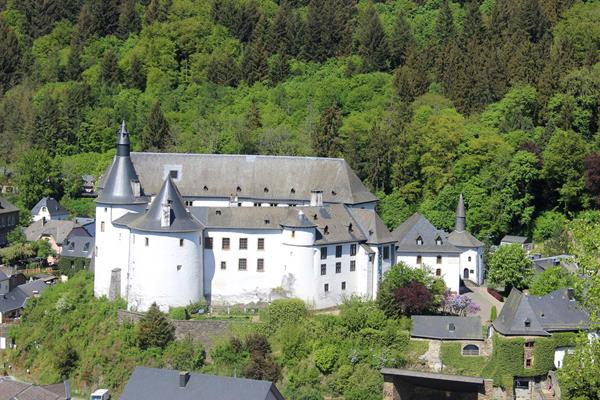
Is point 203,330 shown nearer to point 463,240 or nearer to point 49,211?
point 463,240

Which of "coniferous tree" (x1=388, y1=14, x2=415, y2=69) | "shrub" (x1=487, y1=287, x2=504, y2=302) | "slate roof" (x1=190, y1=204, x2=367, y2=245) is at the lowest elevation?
"shrub" (x1=487, y1=287, x2=504, y2=302)

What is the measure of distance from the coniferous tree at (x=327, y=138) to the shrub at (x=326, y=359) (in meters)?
26.7

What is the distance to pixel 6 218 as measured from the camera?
245ft

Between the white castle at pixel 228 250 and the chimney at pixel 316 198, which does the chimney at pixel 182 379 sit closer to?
the white castle at pixel 228 250

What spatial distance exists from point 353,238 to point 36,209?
113 ft

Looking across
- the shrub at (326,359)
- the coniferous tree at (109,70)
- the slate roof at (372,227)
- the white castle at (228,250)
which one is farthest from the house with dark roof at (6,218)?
the shrub at (326,359)

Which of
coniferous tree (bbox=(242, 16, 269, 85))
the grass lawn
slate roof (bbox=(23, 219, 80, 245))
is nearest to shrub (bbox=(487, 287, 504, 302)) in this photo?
the grass lawn

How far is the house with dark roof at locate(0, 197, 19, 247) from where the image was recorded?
74.0 metres

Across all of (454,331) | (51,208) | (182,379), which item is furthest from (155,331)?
(51,208)

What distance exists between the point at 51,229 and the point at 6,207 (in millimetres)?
5083

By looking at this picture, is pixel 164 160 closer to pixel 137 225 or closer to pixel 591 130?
pixel 137 225

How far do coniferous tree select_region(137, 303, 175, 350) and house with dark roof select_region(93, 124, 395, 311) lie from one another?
142cm

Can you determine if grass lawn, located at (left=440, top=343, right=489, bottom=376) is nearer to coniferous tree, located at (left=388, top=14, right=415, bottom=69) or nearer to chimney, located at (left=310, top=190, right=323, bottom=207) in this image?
chimney, located at (left=310, top=190, right=323, bottom=207)

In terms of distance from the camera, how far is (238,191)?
2325 inches
